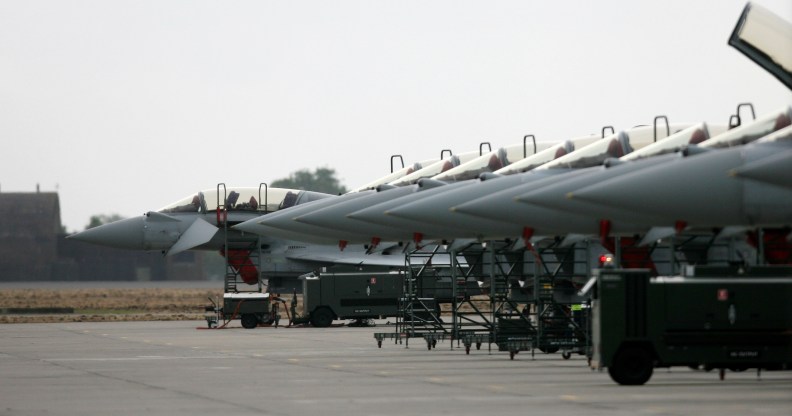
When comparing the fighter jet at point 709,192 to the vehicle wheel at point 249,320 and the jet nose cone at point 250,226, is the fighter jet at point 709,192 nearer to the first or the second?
the jet nose cone at point 250,226

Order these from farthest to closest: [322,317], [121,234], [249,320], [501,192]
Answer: [121,234]
[249,320]
[322,317]
[501,192]

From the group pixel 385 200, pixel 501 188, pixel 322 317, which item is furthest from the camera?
pixel 322 317

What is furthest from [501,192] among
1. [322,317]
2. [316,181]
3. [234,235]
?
[316,181]

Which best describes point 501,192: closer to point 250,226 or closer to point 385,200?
point 385,200

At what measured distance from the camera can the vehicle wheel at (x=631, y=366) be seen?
1830 cm

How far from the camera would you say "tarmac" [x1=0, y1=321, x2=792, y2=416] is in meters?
15.7

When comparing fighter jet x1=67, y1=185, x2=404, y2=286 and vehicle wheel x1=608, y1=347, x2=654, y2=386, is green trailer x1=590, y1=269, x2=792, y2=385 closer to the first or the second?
vehicle wheel x1=608, y1=347, x2=654, y2=386

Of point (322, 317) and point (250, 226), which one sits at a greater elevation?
point (250, 226)

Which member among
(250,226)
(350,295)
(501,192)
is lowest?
(350,295)

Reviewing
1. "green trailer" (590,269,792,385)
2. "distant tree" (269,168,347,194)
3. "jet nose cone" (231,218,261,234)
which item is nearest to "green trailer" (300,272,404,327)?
"jet nose cone" (231,218,261,234)

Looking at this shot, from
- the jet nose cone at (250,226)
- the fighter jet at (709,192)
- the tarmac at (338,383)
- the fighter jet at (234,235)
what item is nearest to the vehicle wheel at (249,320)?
the fighter jet at (234,235)

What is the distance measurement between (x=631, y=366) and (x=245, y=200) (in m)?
22.6

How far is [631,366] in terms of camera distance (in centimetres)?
1834

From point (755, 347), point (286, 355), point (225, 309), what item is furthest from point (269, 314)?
point (755, 347)
